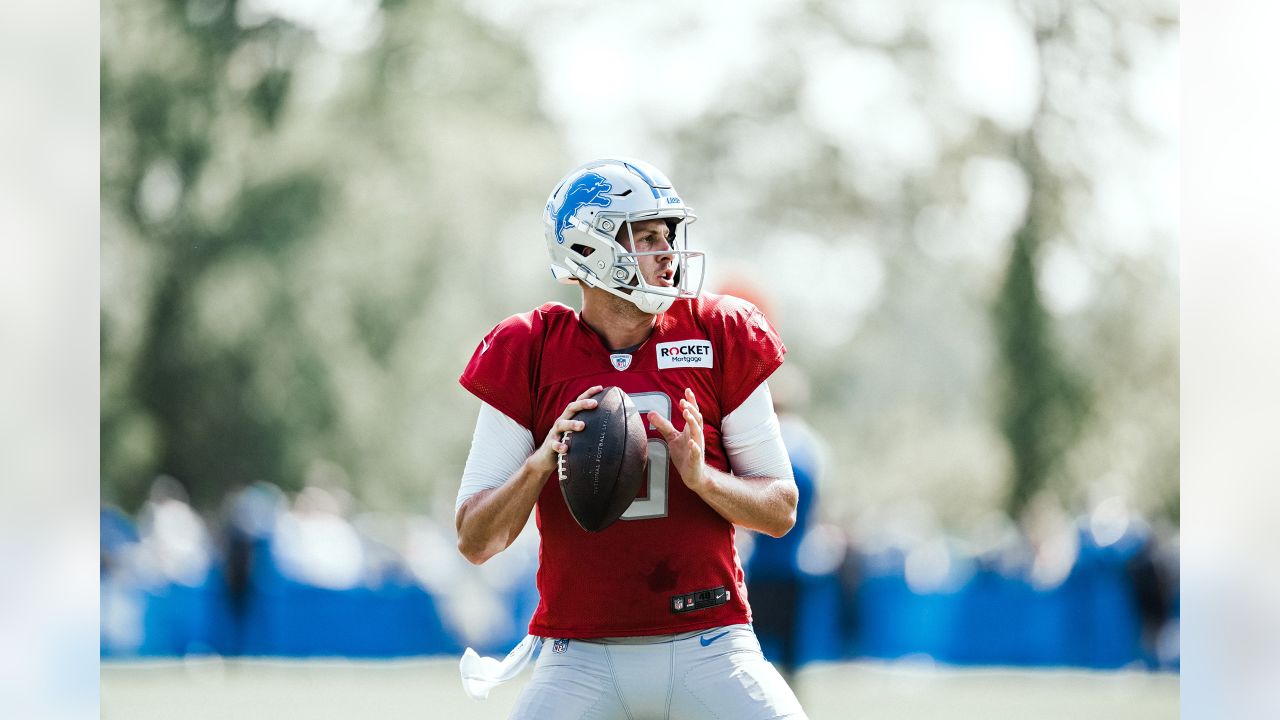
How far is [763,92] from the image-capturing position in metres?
Result: 12.7

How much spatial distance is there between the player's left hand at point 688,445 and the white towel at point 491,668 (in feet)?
1.55

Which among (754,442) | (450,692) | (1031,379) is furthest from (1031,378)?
(754,442)

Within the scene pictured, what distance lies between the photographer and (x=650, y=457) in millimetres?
2471

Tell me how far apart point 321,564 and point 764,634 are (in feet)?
17.7

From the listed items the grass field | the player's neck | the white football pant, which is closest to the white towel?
the white football pant

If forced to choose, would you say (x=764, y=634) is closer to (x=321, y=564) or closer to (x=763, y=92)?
(x=321, y=564)

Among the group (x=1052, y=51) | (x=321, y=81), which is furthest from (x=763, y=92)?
(x=321, y=81)

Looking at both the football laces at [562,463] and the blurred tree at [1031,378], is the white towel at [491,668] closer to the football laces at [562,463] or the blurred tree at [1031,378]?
the football laces at [562,463]

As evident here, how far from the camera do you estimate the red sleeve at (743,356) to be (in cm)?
252

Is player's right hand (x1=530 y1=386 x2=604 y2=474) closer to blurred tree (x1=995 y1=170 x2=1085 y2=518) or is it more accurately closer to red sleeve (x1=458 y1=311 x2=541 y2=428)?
red sleeve (x1=458 y1=311 x2=541 y2=428)

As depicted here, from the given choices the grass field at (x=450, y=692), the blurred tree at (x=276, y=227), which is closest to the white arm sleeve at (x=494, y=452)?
the grass field at (x=450, y=692)

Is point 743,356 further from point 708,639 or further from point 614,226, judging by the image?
point 708,639

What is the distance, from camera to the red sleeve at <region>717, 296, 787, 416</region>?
8.27 ft

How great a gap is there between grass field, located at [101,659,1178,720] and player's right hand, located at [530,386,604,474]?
4966mm
